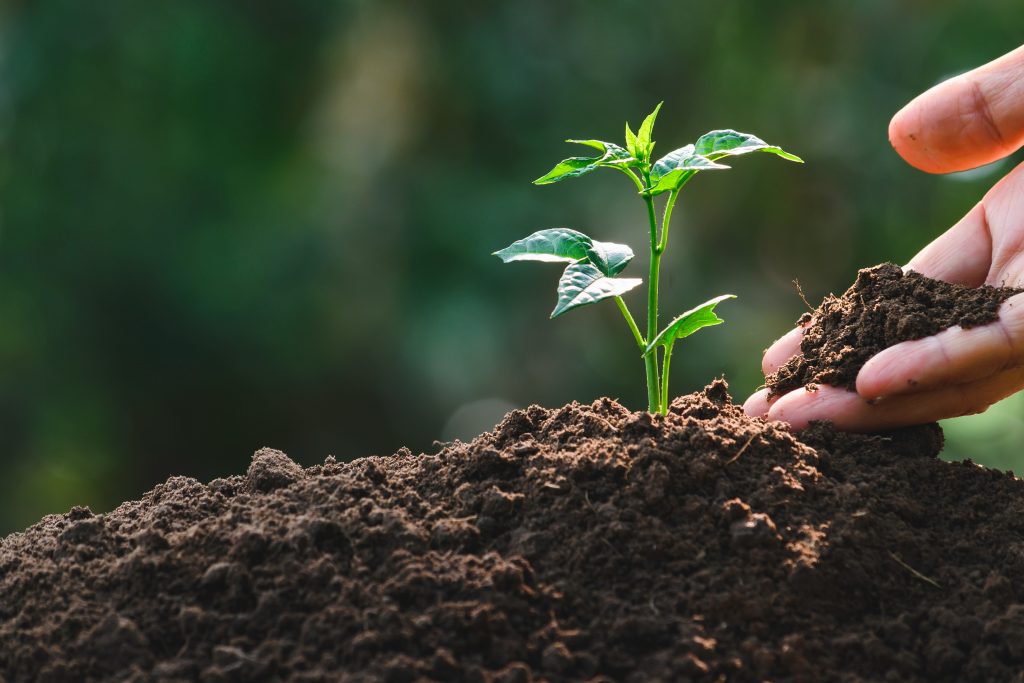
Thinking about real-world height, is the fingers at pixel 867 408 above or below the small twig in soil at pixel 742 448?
above

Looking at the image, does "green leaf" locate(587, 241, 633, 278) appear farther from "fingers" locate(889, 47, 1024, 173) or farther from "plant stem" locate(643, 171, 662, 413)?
"fingers" locate(889, 47, 1024, 173)

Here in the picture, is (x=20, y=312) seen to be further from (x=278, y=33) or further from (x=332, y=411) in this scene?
(x=278, y=33)

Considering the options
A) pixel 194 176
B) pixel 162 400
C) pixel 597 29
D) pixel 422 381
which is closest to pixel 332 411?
pixel 422 381

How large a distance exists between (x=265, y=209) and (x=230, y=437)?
123 cm

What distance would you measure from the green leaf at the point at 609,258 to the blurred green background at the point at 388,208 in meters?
2.93

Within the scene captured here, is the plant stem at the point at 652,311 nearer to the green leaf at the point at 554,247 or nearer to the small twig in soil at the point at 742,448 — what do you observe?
the green leaf at the point at 554,247

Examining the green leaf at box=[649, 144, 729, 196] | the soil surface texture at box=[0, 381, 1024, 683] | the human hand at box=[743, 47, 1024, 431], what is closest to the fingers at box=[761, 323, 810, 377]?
the human hand at box=[743, 47, 1024, 431]

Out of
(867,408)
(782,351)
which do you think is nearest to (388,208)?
(782,351)

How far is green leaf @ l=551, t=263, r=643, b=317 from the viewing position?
4.71 ft

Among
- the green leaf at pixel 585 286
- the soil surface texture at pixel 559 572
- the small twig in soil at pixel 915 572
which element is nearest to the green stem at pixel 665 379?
the soil surface texture at pixel 559 572

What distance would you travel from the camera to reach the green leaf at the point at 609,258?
64.4 inches

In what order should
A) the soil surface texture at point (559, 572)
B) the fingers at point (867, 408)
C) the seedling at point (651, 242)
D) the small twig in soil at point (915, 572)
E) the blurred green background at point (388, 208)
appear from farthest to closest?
the blurred green background at point (388, 208), the fingers at point (867, 408), the seedling at point (651, 242), the small twig in soil at point (915, 572), the soil surface texture at point (559, 572)

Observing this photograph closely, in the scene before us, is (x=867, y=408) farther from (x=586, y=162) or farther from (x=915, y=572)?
(x=586, y=162)

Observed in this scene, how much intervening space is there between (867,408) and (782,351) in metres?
0.44
